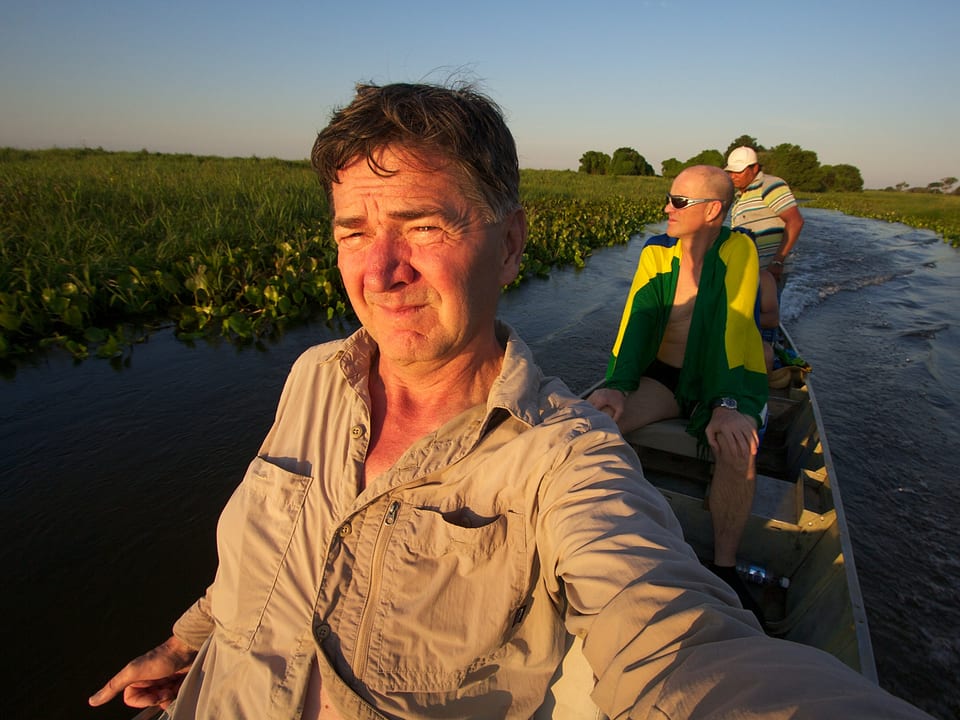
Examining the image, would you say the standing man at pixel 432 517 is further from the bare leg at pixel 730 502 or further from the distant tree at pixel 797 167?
the distant tree at pixel 797 167

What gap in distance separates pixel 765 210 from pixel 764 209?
0.02 metres

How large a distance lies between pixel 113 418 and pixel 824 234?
26.5 metres

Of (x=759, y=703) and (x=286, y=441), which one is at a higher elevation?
(x=759, y=703)

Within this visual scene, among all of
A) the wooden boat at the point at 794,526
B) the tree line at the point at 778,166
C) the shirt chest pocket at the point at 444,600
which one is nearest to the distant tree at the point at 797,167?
the tree line at the point at 778,166

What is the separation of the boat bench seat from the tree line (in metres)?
61.2

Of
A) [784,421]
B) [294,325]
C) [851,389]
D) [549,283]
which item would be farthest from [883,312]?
[294,325]

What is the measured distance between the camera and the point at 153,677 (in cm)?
151

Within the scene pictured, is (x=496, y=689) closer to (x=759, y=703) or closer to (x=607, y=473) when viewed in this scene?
(x=607, y=473)

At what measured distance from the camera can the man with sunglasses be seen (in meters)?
2.60

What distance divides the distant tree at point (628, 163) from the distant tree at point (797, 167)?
15.0 meters

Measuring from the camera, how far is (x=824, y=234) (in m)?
22.5

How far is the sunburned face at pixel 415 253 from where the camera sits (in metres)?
1.24

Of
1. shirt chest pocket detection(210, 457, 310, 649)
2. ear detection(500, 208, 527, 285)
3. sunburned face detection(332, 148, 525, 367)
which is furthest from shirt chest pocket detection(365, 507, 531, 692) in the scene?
ear detection(500, 208, 527, 285)

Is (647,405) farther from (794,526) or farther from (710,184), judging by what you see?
(710,184)
